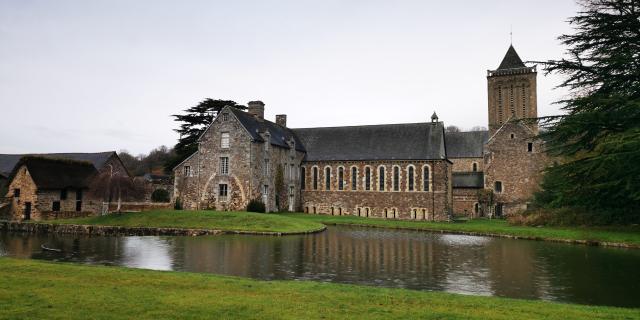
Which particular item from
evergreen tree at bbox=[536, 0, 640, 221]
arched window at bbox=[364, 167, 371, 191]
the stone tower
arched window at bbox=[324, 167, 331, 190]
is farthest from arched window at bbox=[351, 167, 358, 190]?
evergreen tree at bbox=[536, 0, 640, 221]

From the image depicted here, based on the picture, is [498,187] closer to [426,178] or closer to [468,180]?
[468,180]

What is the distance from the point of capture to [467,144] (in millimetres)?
57969

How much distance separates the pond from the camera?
1281 cm

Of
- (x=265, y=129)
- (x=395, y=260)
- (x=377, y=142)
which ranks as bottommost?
(x=395, y=260)

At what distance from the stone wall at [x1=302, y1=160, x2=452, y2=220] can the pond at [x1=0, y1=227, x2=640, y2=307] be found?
47.4 ft

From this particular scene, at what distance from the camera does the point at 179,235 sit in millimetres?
Result: 26031

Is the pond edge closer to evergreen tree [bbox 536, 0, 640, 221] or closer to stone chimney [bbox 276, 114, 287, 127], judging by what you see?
evergreen tree [bbox 536, 0, 640, 221]

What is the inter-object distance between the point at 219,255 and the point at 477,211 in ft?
111

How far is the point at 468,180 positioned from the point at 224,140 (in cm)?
2550

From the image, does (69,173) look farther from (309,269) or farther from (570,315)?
(570,315)

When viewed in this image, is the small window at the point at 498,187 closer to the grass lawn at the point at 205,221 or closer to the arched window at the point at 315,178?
the arched window at the point at 315,178

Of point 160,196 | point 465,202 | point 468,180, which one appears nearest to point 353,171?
point 465,202

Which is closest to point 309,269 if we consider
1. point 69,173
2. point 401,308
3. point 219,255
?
point 219,255

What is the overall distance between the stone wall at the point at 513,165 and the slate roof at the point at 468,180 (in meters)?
1.63
